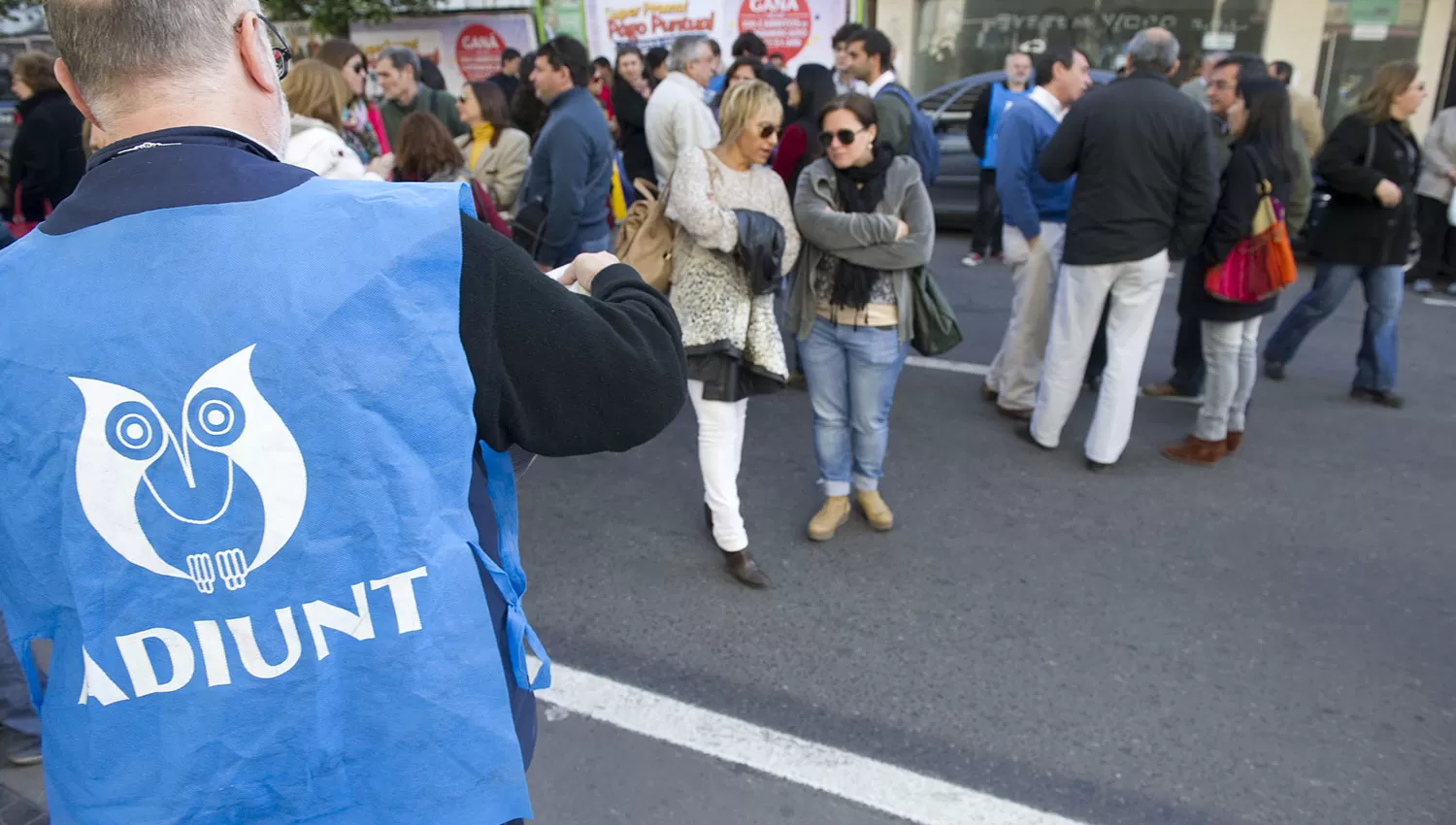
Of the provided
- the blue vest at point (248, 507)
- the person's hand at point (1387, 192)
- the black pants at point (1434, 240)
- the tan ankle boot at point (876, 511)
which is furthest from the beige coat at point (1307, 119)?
the blue vest at point (248, 507)

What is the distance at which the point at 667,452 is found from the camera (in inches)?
200

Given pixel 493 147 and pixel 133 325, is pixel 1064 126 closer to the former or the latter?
pixel 493 147

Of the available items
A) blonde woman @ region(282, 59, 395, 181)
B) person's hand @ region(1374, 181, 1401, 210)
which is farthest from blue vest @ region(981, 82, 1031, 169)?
blonde woman @ region(282, 59, 395, 181)

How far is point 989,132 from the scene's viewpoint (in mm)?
8523

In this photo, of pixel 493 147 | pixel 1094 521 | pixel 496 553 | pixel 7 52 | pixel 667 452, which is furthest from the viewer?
pixel 7 52

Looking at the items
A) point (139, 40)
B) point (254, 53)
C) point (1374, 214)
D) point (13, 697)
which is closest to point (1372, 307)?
point (1374, 214)

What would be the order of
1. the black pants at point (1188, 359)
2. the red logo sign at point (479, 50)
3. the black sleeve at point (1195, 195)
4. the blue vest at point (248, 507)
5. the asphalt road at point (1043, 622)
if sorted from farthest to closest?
1. the red logo sign at point (479, 50)
2. the black pants at point (1188, 359)
3. the black sleeve at point (1195, 195)
4. the asphalt road at point (1043, 622)
5. the blue vest at point (248, 507)

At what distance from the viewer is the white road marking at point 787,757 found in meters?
2.66

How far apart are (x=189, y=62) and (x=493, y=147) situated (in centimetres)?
458

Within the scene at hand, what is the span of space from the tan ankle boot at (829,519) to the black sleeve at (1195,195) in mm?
2013

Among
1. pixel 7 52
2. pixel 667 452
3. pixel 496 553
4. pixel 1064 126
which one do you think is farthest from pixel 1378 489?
pixel 7 52

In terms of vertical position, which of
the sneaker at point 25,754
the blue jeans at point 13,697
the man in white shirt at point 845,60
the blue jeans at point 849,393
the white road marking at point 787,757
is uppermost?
the man in white shirt at point 845,60

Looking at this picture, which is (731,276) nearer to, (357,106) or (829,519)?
(829,519)

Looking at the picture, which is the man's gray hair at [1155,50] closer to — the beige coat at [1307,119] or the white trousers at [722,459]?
the beige coat at [1307,119]
